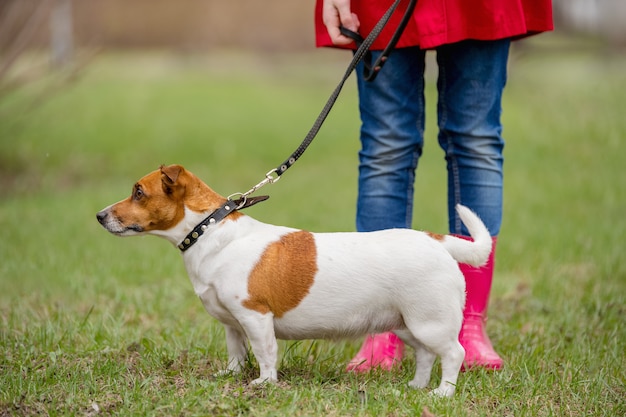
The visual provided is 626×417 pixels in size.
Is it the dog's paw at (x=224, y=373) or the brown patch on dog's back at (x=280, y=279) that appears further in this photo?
the dog's paw at (x=224, y=373)

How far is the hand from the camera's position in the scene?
308 centimetres

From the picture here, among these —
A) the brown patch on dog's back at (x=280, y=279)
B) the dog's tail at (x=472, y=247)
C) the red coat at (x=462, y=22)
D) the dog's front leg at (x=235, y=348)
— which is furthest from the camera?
the red coat at (x=462, y=22)

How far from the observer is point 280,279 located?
272 centimetres

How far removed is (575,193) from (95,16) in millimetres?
6380

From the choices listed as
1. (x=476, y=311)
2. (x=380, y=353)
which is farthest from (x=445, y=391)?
(x=476, y=311)

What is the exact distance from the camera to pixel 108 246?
18.3ft

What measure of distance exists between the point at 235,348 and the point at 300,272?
0.44 m

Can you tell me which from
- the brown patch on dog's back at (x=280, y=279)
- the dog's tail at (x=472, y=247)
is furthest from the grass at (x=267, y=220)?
the dog's tail at (x=472, y=247)

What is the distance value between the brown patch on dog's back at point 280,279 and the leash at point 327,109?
0.20m

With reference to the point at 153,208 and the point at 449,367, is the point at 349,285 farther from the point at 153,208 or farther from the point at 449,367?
the point at 153,208

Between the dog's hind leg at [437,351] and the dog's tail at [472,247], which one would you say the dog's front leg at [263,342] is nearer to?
the dog's hind leg at [437,351]

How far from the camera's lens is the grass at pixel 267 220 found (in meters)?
2.76

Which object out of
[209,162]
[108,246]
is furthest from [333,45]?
[209,162]

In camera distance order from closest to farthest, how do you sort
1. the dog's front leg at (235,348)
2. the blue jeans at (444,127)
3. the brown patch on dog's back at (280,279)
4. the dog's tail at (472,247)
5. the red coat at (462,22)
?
the brown patch on dog's back at (280,279)
the dog's tail at (472,247)
the dog's front leg at (235,348)
the red coat at (462,22)
the blue jeans at (444,127)
